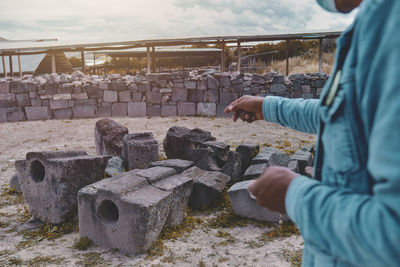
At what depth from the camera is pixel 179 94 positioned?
13711 millimetres

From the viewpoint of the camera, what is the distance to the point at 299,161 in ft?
Result: 20.0

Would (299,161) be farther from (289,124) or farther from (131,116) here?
(131,116)

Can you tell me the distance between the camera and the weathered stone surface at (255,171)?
5633mm

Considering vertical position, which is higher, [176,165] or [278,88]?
[278,88]

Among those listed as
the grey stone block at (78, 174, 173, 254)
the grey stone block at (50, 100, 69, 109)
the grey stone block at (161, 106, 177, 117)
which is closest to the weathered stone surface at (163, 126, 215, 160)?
the grey stone block at (78, 174, 173, 254)

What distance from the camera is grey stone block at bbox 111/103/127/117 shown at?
45.5 ft

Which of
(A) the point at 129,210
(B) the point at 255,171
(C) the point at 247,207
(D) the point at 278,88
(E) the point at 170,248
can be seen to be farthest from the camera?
(D) the point at 278,88

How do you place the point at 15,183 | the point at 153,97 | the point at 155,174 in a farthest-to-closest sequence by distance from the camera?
the point at 153,97 → the point at 15,183 → the point at 155,174

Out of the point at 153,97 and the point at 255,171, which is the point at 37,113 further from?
the point at 255,171

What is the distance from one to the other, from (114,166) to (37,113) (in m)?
9.05

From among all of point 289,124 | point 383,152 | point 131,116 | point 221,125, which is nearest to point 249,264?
point 289,124

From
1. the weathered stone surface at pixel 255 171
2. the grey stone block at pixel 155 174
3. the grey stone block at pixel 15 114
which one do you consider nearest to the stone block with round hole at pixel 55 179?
the grey stone block at pixel 155 174

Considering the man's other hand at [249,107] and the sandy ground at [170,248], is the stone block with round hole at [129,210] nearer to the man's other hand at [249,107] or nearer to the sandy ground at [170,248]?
the sandy ground at [170,248]

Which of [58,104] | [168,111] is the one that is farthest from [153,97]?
[58,104]
